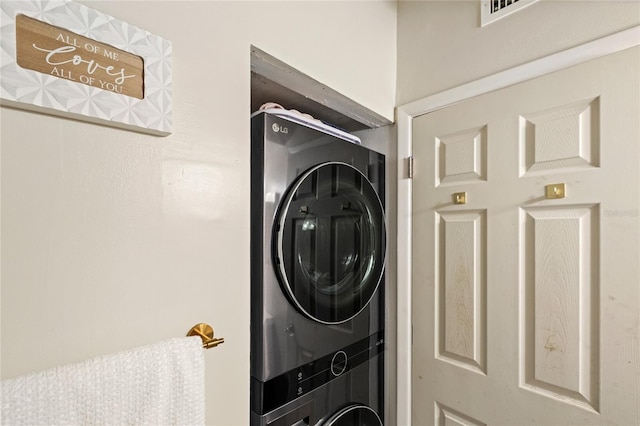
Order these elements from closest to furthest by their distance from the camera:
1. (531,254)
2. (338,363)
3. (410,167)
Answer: (531,254)
(338,363)
(410,167)

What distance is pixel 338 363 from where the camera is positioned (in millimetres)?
1207

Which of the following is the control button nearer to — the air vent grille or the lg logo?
the lg logo

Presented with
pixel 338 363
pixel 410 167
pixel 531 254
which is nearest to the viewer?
pixel 531 254

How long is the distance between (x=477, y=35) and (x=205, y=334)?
141cm

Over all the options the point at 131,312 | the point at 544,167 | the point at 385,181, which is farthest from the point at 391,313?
the point at 131,312

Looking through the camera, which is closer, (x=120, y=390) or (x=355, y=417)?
(x=120, y=390)

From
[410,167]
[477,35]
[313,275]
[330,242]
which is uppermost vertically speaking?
[477,35]

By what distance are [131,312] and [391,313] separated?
112 cm

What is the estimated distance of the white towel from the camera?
526 mm

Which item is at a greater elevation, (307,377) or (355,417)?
(307,377)

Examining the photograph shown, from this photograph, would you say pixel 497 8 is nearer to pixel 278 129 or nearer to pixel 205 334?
pixel 278 129

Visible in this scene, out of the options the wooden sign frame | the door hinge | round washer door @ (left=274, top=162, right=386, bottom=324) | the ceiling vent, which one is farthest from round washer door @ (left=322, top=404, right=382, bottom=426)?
the ceiling vent

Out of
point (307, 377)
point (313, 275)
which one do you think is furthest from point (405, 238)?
point (307, 377)

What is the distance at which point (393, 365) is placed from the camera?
4.86 ft
